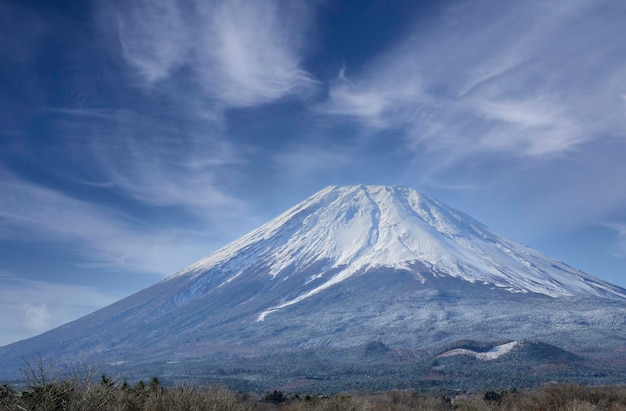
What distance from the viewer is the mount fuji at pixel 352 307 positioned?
359 ft

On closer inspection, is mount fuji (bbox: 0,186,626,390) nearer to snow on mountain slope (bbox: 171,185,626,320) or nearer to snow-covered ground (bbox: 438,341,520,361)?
snow on mountain slope (bbox: 171,185,626,320)

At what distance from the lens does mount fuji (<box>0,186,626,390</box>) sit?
109562mm

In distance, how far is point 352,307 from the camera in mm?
135500

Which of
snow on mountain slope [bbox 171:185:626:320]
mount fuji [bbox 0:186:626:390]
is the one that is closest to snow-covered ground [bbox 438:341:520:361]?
mount fuji [bbox 0:186:626:390]

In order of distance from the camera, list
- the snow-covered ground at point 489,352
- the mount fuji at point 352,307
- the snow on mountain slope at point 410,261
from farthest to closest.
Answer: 1. the snow on mountain slope at point 410,261
2. the mount fuji at point 352,307
3. the snow-covered ground at point 489,352

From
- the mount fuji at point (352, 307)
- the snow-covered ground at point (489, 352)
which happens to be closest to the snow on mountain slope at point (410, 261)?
the mount fuji at point (352, 307)

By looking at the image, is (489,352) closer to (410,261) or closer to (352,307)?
(352,307)

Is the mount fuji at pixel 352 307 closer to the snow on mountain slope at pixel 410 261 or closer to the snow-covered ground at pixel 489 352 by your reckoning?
the snow on mountain slope at pixel 410 261

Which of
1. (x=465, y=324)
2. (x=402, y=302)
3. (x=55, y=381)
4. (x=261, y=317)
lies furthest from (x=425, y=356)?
(x=55, y=381)

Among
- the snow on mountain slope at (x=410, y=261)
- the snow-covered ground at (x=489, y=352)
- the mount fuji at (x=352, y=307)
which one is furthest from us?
the snow on mountain slope at (x=410, y=261)

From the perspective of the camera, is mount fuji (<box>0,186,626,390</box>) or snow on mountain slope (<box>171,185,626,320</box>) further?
snow on mountain slope (<box>171,185,626,320</box>)

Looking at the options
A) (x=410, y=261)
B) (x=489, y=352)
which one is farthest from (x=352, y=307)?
(x=489, y=352)

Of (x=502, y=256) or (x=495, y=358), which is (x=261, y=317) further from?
(x=502, y=256)

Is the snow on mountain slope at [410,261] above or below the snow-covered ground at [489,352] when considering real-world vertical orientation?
above
